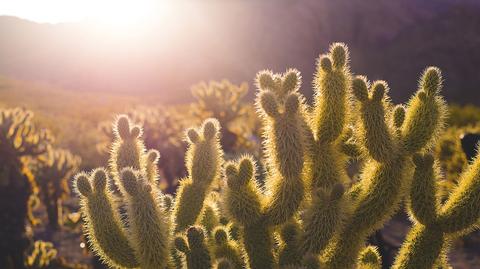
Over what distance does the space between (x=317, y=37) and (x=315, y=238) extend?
175 feet

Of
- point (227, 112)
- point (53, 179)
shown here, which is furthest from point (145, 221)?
point (227, 112)

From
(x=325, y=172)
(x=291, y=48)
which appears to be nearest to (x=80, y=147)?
(x=325, y=172)

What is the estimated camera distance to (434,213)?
292 cm

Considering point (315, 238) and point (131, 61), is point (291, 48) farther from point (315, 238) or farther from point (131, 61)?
point (315, 238)

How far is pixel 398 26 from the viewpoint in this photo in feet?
175

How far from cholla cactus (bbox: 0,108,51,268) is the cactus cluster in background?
5751mm

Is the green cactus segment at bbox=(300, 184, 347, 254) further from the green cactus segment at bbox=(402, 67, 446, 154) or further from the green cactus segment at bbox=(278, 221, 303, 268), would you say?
the green cactus segment at bbox=(402, 67, 446, 154)

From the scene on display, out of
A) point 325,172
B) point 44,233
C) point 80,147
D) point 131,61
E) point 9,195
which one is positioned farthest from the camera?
point 131,61

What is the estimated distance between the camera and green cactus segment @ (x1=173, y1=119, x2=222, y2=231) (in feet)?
10.6

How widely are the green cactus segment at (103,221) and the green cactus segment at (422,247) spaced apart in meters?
1.57

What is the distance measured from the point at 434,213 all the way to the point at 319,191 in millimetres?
694

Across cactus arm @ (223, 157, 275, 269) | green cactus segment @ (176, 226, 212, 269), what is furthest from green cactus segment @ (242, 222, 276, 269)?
green cactus segment @ (176, 226, 212, 269)

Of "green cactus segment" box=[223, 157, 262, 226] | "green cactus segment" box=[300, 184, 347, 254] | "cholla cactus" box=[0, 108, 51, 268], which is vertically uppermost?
"cholla cactus" box=[0, 108, 51, 268]

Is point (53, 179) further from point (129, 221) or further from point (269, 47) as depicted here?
point (269, 47)
